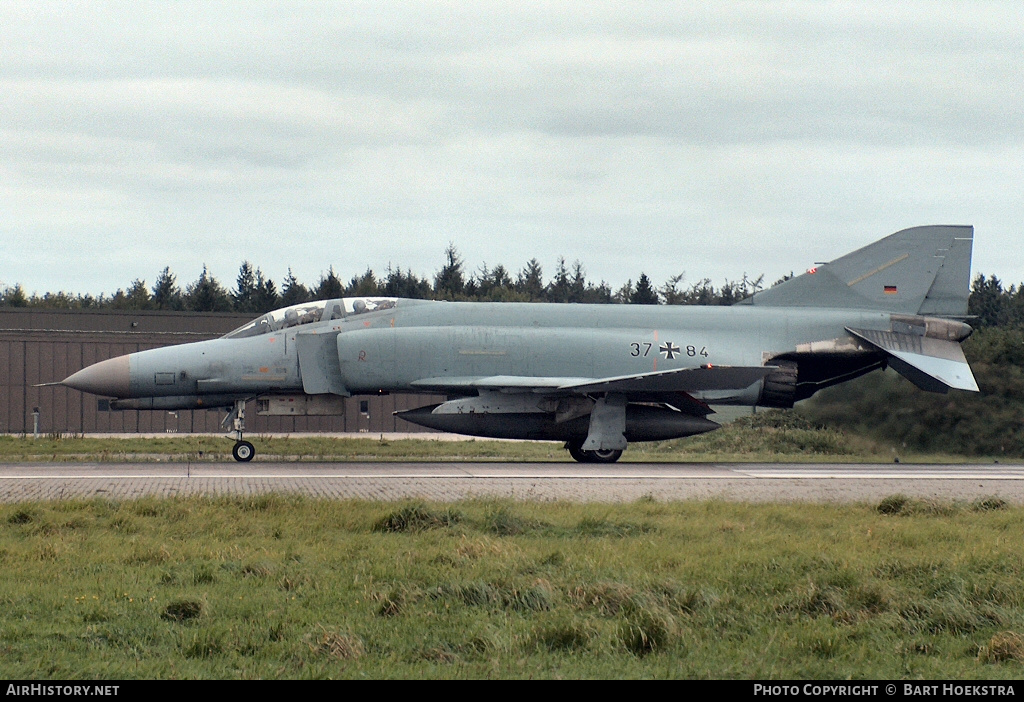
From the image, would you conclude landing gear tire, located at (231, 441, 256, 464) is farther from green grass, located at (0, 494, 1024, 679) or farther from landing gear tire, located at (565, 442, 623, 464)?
green grass, located at (0, 494, 1024, 679)

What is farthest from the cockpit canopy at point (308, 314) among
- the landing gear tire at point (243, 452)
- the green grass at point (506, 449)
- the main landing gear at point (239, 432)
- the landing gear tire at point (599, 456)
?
the landing gear tire at point (599, 456)

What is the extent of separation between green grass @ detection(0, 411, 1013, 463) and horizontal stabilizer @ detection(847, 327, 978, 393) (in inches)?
65.2

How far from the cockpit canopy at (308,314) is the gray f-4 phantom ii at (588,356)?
0.10 feet

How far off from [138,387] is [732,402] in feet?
38.4

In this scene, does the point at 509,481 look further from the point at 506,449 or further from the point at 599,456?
the point at 506,449

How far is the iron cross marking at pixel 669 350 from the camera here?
2028 centimetres

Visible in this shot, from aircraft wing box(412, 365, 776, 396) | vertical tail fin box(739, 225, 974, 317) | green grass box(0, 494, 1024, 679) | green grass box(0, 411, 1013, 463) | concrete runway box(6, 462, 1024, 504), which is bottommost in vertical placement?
green grass box(0, 411, 1013, 463)

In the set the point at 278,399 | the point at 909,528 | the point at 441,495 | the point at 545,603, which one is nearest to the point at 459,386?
the point at 278,399

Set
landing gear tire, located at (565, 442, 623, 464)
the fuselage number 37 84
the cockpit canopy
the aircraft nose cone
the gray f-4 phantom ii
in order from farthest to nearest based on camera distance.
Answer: the fuselage number 37 84, the cockpit canopy, landing gear tire, located at (565, 442, 623, 464), the gray f-4 phantom ii, the aircraft nose cone

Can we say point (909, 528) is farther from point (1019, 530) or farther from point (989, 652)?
point (989, 652)

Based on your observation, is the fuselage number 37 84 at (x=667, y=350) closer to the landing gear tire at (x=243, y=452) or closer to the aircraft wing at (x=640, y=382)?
the aircraft wing at (x=640, y=382)

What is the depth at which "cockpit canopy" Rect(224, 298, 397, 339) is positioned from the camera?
20.1m

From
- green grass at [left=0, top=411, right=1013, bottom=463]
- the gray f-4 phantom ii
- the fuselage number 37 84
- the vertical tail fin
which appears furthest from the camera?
the vertical tail fin

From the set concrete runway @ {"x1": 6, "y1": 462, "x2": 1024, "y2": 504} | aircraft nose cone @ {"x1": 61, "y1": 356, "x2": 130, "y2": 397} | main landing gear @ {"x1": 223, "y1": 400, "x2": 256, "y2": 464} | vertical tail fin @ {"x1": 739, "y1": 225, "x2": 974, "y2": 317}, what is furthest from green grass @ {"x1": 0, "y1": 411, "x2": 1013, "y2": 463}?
vertical tail fin @ {"x1": 739, "y1": 225, "x2": 974, "y2": 317}
